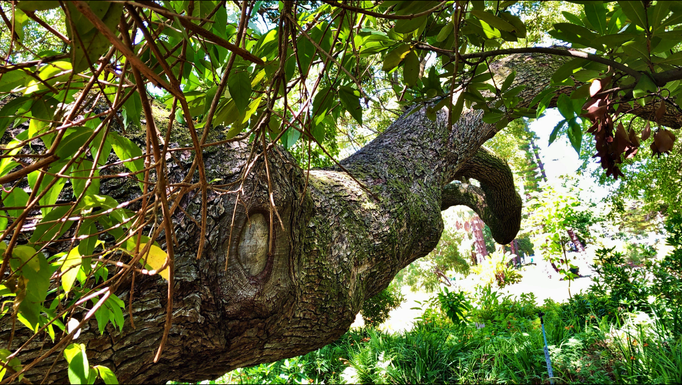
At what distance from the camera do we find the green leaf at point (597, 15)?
1.97 feet

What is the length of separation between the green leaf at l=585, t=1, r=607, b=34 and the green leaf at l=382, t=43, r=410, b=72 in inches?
11.3

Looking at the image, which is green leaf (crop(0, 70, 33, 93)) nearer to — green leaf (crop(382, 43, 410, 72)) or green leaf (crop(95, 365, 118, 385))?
green leaf (crop(95, 365, 118, 385))

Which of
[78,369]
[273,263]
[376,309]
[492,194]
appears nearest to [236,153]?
[273,263]

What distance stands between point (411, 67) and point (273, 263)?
0.74m

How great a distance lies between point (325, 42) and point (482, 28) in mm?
250

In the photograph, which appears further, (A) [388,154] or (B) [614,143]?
(A) [388,154]

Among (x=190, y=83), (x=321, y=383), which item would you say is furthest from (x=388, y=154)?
(x=321, y=383)

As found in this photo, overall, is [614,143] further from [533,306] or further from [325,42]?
[533,306]

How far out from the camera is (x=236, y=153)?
1.23 m

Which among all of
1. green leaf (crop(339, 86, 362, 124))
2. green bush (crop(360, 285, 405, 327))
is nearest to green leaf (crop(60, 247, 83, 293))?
green leaf (crop(339, 86, 362, 124))

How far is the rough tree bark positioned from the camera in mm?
1036

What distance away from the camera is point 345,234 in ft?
5.03

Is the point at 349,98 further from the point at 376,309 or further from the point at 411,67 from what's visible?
the point at 376,309

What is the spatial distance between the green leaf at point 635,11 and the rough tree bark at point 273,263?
39cm
